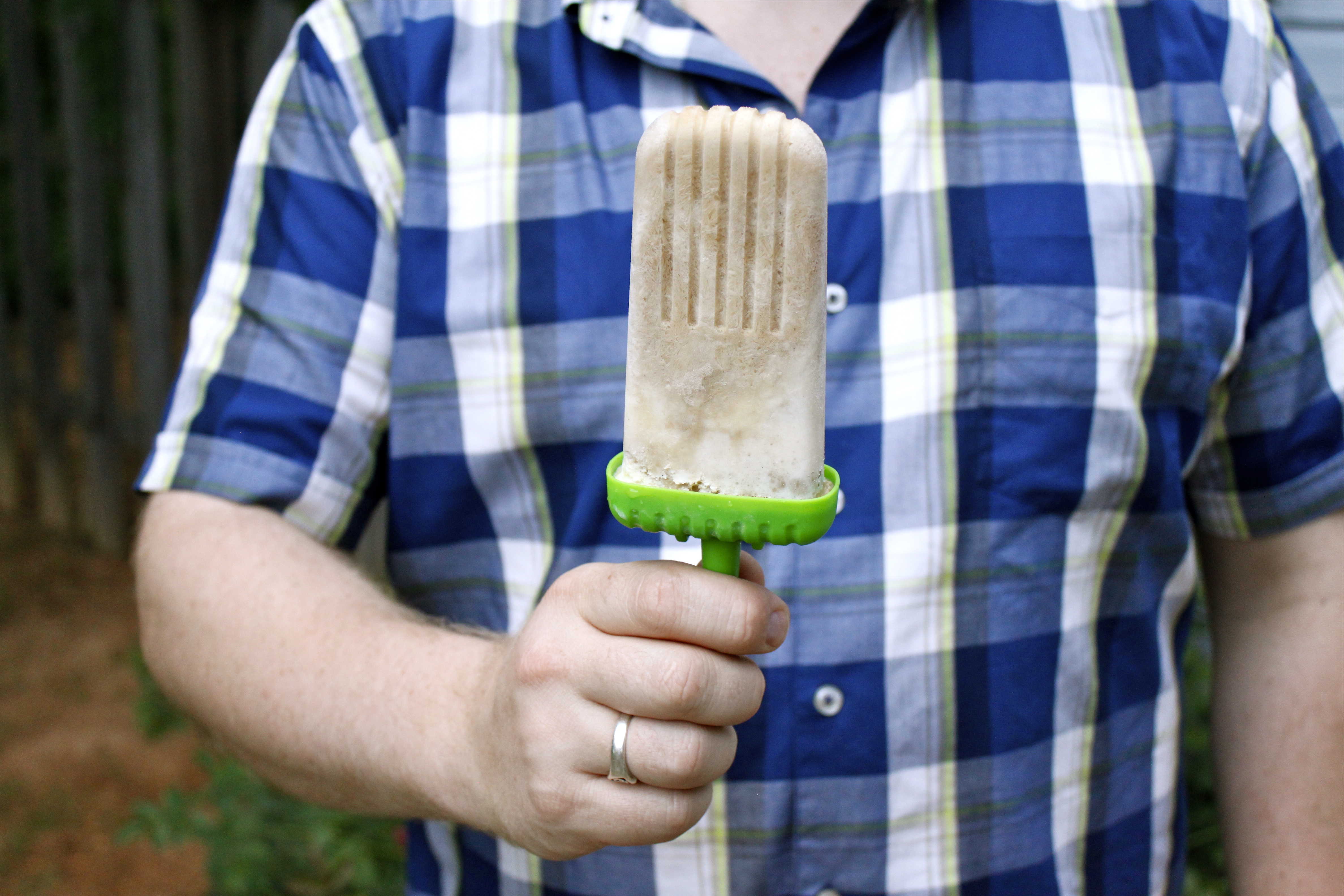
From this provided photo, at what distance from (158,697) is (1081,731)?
11.7 feet

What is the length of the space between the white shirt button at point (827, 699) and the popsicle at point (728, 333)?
54 centimetres

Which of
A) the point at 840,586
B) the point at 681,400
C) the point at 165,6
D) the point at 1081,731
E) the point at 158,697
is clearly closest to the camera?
the point at 681,400

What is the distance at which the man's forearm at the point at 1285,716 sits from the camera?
176cm

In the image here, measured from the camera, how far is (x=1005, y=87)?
5.44 feet

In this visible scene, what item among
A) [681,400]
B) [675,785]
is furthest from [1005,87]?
[675,785]

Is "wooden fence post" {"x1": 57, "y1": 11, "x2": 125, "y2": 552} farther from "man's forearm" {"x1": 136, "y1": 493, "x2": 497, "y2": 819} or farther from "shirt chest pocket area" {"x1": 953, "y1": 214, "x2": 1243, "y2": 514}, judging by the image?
"shirt chest pocket area" {"x1": 953, "y1": 214, "x2": 1243, "y2": 514}

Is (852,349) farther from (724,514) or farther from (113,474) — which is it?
(113,474)

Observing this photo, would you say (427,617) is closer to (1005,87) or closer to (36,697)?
(1005,87)

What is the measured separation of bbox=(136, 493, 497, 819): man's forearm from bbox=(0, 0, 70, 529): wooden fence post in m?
4.27

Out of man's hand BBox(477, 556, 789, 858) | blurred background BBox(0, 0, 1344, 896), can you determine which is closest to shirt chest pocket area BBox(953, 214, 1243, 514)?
man's hand BBox(477, 556, 789, 858)

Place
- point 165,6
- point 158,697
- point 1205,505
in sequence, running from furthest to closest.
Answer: point 165,6, point 158,697, point 1205,505

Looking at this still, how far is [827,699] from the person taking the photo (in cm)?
156

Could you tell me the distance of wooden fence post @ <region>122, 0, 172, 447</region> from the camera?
14.8 ft

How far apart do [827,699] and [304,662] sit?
0.73m
